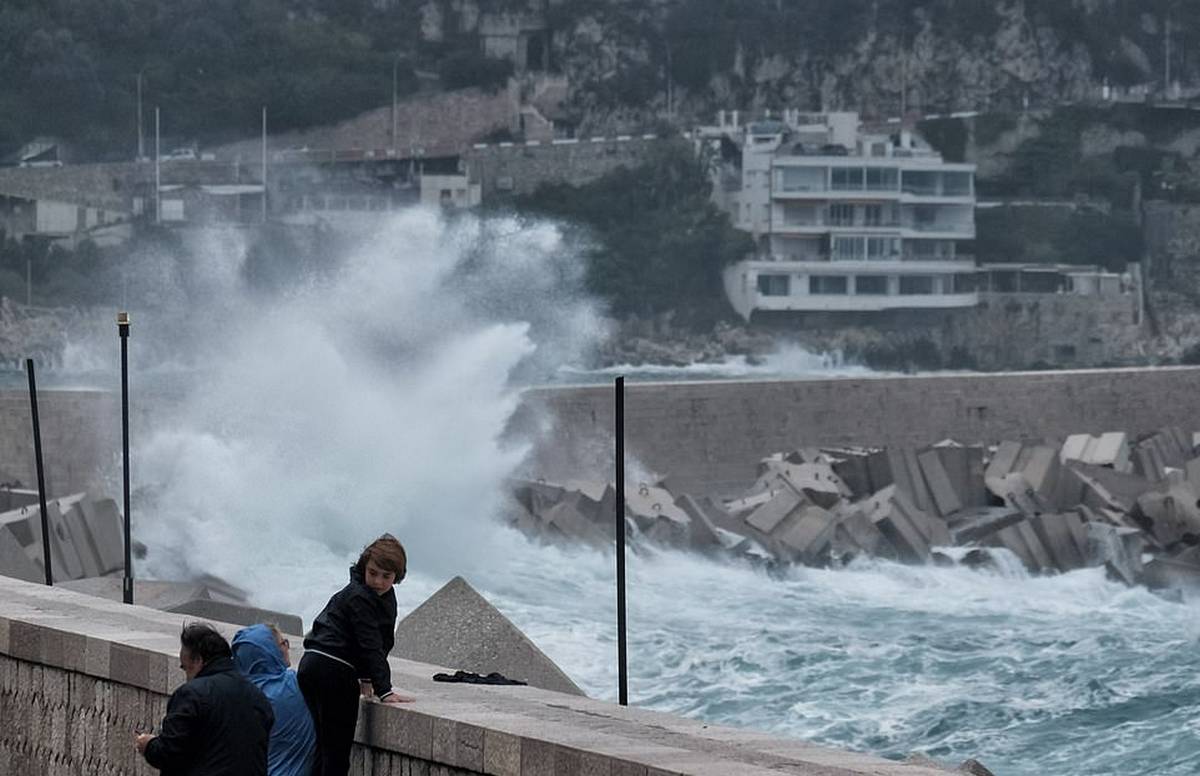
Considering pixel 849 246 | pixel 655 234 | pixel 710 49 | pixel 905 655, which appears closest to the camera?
pixel 905 655

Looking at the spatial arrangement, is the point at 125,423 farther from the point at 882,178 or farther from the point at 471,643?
the point at 882,178

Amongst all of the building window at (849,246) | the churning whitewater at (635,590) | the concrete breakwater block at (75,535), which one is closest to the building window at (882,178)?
the building window at (849,246)

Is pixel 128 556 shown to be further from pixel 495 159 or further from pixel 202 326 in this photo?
pixel 495 159

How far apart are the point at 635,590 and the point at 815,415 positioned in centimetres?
724

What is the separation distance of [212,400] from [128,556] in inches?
550

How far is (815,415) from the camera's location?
24375 mm

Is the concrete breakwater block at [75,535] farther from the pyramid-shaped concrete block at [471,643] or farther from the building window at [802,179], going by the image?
the building window at [802,179]

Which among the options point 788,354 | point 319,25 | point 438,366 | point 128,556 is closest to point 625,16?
point 319,25

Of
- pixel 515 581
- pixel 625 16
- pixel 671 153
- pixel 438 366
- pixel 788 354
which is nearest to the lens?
pixel 515 581

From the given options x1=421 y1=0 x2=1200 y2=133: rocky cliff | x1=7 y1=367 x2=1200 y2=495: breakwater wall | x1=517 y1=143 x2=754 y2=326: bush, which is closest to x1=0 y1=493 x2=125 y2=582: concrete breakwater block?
x1=7 y1=367 x2=1200 y2=495: breakwater wall

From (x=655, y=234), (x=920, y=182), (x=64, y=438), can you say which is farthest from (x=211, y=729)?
(x=655, y=234)

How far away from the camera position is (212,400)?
72.5ft

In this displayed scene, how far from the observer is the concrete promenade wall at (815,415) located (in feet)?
75.4

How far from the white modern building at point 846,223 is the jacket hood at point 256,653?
6253 cm
